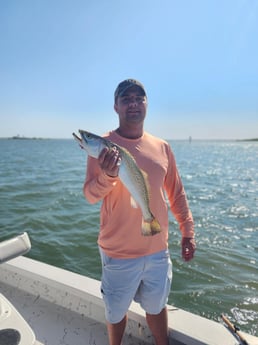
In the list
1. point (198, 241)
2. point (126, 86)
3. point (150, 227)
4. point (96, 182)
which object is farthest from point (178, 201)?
point (198, 241)

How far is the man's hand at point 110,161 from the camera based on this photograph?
2.21m

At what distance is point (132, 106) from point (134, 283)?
4.88 feet

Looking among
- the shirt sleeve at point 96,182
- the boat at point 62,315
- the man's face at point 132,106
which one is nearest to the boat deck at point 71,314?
the boat at point 62,315

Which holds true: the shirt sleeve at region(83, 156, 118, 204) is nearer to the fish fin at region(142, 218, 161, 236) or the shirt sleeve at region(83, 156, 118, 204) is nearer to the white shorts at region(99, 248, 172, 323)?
the fish fin at region(142, 218, 161, 236)

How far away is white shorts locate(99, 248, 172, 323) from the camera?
251cm

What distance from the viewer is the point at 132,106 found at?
8.63 feet

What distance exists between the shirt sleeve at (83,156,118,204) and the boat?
76 centimetres

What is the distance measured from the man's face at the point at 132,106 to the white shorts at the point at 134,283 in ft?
3.86

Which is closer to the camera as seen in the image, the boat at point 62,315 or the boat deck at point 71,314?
the boat at point 62,315

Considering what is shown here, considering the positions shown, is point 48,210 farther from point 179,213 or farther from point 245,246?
point 179,213

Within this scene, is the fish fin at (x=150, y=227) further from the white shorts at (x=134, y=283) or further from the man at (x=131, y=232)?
the white shorts at (x=134, y=283)

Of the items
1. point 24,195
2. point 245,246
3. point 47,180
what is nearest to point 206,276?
point 245,246

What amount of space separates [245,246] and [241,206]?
479 centimetres

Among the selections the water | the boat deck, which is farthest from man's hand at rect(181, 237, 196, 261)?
the water
